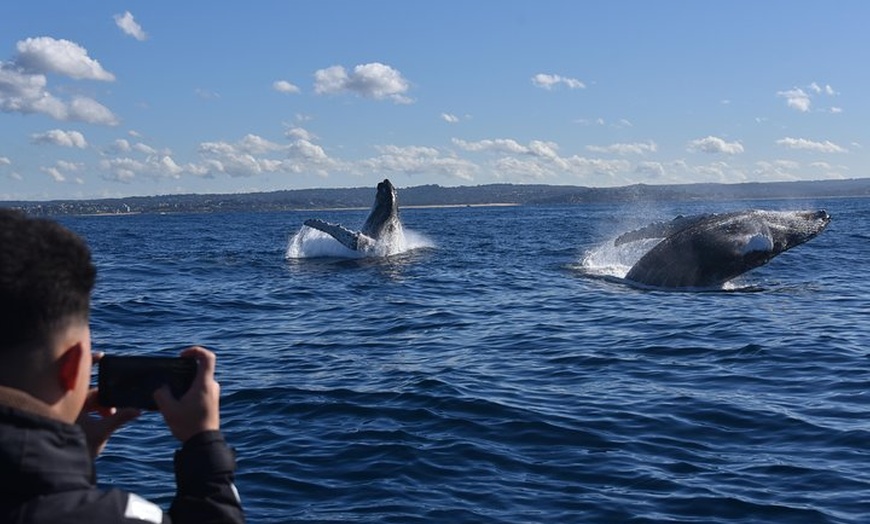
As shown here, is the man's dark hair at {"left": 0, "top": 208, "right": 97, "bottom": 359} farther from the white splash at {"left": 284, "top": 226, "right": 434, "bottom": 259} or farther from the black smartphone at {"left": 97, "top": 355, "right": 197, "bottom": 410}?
the white splash at {"left": 284, "top": 226, "right": 434, "bottom": 259}

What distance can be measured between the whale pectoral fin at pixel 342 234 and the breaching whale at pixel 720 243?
13.3 meters

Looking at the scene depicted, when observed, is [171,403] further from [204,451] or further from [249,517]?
[249,517]

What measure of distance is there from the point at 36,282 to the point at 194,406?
67cm

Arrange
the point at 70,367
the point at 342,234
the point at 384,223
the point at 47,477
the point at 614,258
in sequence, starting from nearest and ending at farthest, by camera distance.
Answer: the point at 47,477, the point at 70,367, the point at 614,258, the point at 342,234, the point at 384,223

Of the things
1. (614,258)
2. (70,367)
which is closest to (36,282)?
(70,367)

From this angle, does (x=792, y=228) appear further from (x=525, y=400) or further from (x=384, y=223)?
(x=384, y=223)

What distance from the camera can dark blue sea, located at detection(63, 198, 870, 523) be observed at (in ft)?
23.8

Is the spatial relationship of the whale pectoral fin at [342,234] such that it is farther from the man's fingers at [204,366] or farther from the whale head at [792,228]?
the man's fingers at [204,366]

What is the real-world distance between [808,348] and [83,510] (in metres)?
12.2

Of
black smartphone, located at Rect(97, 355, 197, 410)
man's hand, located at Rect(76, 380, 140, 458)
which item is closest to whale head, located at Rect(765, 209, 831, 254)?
man's hand, located at Rect(76, 380, 140, 458)

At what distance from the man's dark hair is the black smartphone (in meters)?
0.46

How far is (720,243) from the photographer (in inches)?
753

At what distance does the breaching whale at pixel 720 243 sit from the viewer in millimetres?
18859

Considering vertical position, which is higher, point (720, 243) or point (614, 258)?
point (720, 243)
